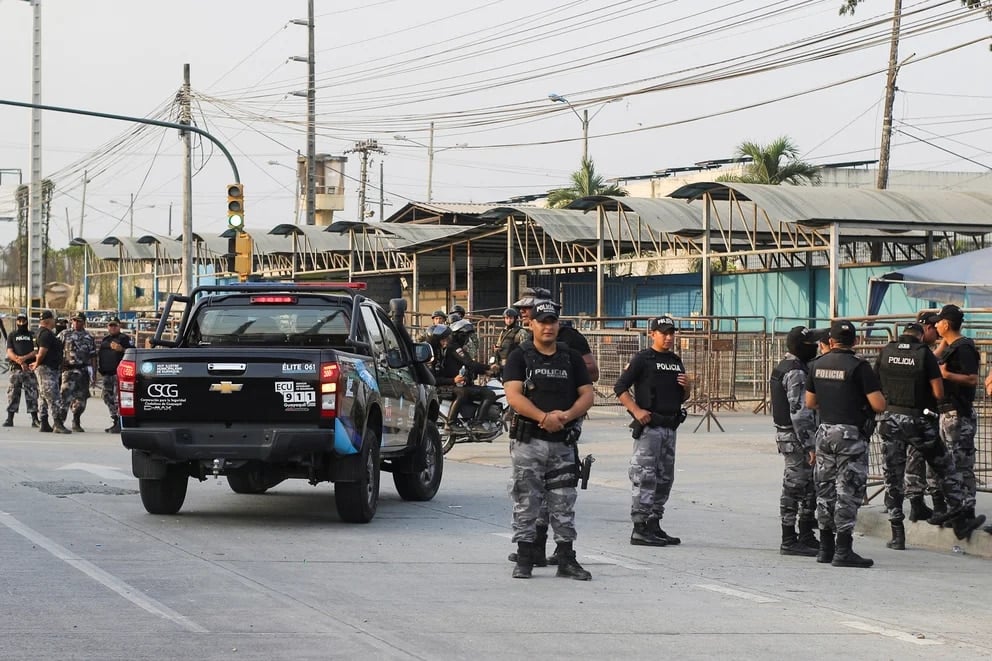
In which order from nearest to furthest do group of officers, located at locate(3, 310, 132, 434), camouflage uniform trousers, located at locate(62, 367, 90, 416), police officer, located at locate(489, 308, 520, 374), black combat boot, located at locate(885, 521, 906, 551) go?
1. black combat boot, located at locate(885, 521, 906, 551)
2. police officer, located at locate(489, 308, 520, 374)
3. group of officers, located at locate(3, 310, 132, 434)
4. camouflage uniform trousers, located at locate(62, 367, 90, 416)

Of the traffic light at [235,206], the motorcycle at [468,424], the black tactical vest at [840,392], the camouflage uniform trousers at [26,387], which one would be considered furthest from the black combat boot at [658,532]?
the traffic light at [235,206]

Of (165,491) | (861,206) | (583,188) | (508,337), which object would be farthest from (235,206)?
(583,188)

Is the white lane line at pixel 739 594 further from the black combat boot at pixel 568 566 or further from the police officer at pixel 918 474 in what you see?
the police officer at pixel 918 474

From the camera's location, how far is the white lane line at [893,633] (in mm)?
7359

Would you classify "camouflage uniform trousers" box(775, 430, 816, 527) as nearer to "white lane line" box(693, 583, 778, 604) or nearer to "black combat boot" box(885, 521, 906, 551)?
"black combat boot" box(885, 521, 906, 551)

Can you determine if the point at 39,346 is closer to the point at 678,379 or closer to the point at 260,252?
the point at 678,379

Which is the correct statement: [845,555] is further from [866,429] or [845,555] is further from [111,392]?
[111,392]

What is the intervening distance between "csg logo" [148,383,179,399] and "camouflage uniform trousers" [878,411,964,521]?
223 inches

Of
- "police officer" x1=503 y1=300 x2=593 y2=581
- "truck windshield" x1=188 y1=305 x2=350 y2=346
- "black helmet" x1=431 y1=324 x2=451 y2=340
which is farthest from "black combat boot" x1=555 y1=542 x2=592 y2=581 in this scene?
"black helmet" x1=431 y1=324 x2=451 y2=340

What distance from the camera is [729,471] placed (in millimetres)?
17172

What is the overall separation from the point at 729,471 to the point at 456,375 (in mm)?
3856

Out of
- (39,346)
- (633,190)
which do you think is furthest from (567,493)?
(633,190)

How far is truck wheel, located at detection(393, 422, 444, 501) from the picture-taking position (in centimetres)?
1355

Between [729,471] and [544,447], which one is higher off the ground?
[544,447]
